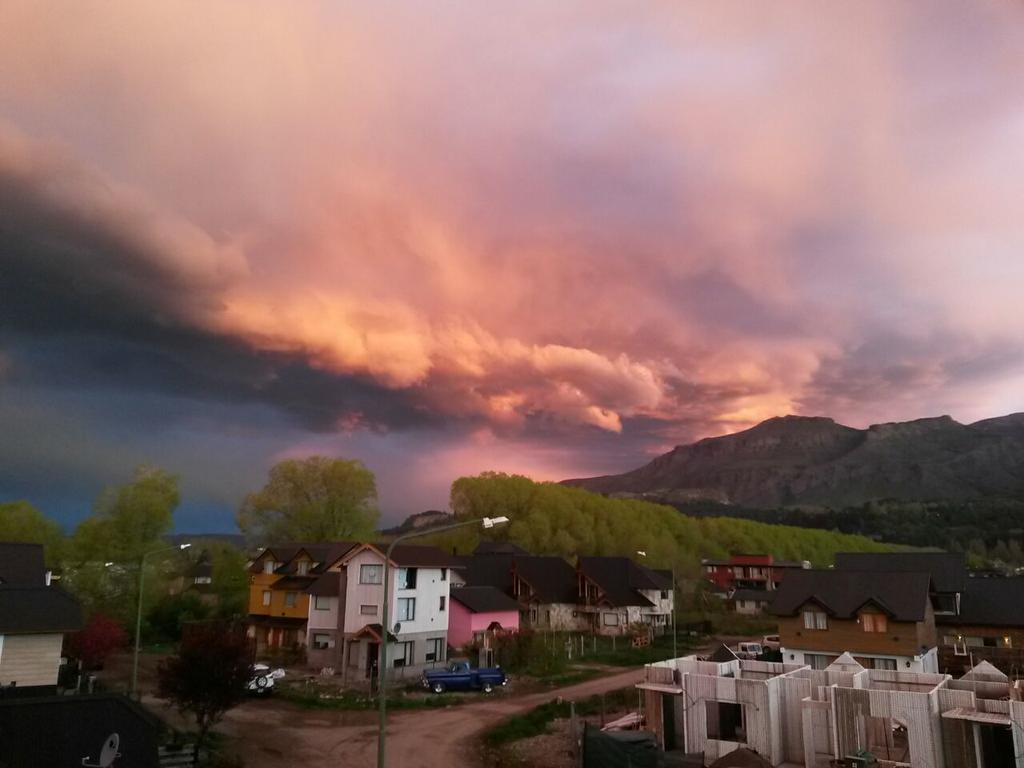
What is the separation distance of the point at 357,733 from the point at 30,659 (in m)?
14.1

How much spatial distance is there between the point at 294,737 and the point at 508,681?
16.7 m

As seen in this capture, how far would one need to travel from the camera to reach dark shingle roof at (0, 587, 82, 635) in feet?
91.0

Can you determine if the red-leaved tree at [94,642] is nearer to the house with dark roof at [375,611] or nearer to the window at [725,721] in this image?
the house with dark roof at [375,611]

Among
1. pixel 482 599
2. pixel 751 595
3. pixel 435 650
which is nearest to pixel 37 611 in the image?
pixel 435 650

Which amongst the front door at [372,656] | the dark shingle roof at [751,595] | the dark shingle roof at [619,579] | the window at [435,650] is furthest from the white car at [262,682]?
the dark shingle roof at [751,595]

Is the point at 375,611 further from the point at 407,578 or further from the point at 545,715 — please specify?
the point at 545,715

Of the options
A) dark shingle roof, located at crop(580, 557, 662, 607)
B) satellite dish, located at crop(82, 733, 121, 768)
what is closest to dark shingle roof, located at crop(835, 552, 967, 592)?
dark shingle roof, located at crop(580, 557, 662, 607)

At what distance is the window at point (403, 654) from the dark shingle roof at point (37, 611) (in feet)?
64.7

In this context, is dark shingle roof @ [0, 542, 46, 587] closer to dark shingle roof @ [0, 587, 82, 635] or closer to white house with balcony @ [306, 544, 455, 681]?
dark shingle roof @ [0, 587, 82, 635]

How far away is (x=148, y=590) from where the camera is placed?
185 feet

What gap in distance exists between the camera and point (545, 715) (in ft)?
111

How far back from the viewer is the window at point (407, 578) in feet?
147

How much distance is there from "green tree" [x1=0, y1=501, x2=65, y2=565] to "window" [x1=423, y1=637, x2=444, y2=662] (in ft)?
120

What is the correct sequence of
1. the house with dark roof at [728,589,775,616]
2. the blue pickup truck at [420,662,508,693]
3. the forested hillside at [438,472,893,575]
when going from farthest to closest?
1. the house with dark roof at [728,589,775,616]
2. the forested hillside at [438,472,893,575]
3. the blue pickup truck at [420,662,508,693]
